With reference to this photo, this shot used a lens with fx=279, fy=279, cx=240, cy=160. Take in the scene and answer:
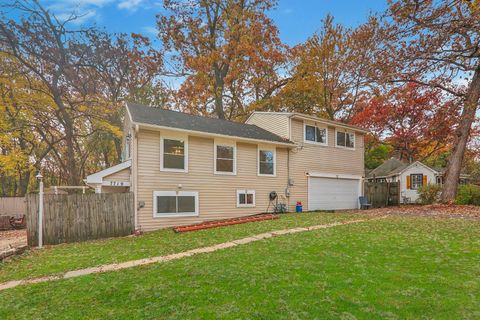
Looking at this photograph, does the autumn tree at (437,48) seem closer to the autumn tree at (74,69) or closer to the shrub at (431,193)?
the shrub at (431,193)

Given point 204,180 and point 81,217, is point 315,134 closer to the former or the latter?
point 204,180

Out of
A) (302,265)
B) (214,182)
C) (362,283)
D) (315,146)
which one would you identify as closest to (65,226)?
(214,182)

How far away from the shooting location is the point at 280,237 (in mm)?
7668

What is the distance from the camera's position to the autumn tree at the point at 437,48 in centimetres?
735

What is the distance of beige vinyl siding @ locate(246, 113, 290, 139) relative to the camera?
14.7 meters

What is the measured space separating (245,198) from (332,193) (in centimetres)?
590

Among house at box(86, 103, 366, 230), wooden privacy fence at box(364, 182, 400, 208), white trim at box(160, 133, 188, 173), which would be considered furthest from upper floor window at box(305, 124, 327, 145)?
white trim at box(160, 133, 188, 173)

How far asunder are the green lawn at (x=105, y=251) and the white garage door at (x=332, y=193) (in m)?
5.80

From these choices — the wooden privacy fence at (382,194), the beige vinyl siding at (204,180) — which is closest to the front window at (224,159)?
the beige vinyl siding at (204,180)

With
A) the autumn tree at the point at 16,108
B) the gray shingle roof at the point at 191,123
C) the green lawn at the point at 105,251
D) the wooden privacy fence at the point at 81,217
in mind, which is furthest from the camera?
the autumn tree at the point at 16,108

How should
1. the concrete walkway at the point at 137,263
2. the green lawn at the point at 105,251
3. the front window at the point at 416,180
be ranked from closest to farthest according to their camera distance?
the concrete walkway at the point at 137,263 < the green lawn at the point at 105,251 < the front window at the point at 416,180

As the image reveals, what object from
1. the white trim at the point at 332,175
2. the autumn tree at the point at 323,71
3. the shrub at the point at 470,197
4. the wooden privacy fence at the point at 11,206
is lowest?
the wooden privacy fence at the point at 11,206

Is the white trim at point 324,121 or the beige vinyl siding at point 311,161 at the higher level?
the white trim at point 324,121

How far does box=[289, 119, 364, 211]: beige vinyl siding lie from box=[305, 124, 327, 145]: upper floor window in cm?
30
